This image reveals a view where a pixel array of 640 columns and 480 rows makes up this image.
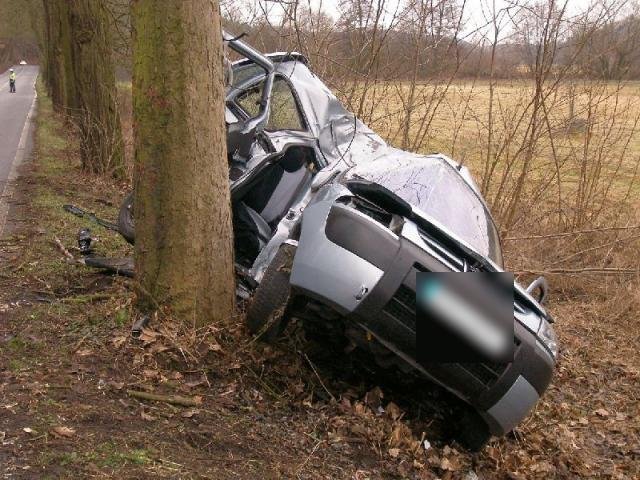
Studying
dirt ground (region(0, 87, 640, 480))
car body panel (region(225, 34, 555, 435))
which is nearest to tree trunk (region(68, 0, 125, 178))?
dirt ground (region(0, 87, 640, 480))

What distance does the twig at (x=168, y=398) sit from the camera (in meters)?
3.46

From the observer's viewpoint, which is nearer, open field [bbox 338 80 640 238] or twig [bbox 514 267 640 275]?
twig [bbox 514 267 640 275]

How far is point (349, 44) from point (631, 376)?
551 centimetres

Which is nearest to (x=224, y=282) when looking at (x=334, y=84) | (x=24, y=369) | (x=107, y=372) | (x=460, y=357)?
(x=107, y=372)

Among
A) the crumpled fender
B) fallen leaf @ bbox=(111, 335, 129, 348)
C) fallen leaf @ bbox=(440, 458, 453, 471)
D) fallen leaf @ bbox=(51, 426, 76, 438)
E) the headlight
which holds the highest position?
the crumpled fender

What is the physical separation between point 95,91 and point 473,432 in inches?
328

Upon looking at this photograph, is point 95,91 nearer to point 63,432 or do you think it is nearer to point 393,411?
point 393,411

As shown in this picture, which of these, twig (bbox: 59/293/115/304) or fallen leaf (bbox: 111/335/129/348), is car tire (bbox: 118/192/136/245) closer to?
twig (bbox: 59/293/115/304)

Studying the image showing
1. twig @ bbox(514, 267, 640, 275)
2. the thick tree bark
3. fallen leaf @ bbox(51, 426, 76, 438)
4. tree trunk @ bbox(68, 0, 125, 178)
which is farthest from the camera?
tree trunk @ bbox(68, 0, 125, 178)

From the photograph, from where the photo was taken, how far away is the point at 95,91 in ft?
33.2

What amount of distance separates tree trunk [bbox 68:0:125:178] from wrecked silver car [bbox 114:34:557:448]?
5289 millimetres

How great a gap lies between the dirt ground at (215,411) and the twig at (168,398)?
20 millimetres

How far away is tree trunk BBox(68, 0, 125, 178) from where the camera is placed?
32.8 feet

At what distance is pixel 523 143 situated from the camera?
8.89 meters
